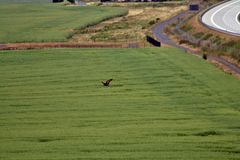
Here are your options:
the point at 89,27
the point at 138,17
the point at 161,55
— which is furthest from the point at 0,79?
the point at 138,17

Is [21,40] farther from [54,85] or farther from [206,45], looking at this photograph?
[54,85]

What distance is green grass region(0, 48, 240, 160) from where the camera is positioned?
2712cm

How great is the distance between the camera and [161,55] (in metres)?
55.1

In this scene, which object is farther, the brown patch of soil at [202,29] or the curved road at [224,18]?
the curved road at [224,18]

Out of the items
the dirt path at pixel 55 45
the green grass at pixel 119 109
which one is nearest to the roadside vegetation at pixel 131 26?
the dirt path at pixel 55 45

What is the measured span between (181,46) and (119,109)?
34064 millimetres

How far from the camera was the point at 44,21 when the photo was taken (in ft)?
339

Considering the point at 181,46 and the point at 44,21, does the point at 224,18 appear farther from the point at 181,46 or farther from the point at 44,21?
the point at 44,21

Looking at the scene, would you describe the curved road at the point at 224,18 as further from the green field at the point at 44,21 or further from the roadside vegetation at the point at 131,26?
Result: the green field at the point at 44,21

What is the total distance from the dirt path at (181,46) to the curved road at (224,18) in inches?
231

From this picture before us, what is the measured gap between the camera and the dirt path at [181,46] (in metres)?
51.5

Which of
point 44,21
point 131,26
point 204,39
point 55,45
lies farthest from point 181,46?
point 44,21

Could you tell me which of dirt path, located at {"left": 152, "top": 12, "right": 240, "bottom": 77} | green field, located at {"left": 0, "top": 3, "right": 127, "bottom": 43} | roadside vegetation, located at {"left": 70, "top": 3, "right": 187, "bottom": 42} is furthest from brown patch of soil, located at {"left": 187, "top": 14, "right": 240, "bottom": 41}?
green field, located at {"left": 0, "top": 3, "right": 127, "bottom": 43}

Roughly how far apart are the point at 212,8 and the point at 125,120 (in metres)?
82.5
